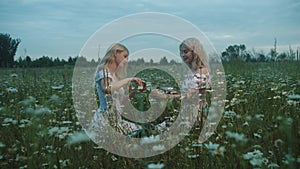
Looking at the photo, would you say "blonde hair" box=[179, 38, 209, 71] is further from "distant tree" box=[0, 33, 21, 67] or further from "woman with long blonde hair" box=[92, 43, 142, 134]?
"distant tree" box=[0, 33, 21, 67]

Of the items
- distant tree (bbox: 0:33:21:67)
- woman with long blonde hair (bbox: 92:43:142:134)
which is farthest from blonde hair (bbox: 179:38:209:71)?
distant tree (bbox: 0:33:21:67)

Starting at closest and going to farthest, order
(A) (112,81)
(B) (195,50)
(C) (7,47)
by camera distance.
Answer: (A) (112,81) < (B) (195,50) < (C) (7,47)

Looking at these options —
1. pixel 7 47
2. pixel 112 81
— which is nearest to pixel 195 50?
pixel 112 81

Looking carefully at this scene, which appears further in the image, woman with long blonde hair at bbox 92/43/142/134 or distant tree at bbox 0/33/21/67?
distant tree at bbox 0/33/21/67

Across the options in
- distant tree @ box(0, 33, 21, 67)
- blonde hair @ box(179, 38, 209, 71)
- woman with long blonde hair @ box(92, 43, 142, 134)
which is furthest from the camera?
distant tree @ box(0, 33, 21, 67)

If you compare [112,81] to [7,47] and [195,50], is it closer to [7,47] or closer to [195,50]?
[195,50]

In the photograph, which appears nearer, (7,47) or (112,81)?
(112,81)

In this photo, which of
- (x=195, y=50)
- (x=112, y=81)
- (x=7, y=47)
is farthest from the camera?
(x=7, y=47)

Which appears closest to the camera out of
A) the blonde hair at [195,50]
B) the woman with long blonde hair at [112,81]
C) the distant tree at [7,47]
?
the woman with long blonde hair at [112,81]

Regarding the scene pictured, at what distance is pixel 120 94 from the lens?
359cm

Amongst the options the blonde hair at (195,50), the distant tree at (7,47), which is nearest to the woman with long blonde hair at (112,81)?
the blonde hair at (195,50)

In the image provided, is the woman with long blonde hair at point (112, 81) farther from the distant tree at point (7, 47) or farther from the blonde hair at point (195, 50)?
the distant tree at point (7, 47)

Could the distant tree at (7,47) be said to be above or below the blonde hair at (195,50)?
above

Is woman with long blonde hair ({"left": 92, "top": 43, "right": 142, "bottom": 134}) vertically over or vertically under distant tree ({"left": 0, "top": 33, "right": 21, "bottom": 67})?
under
